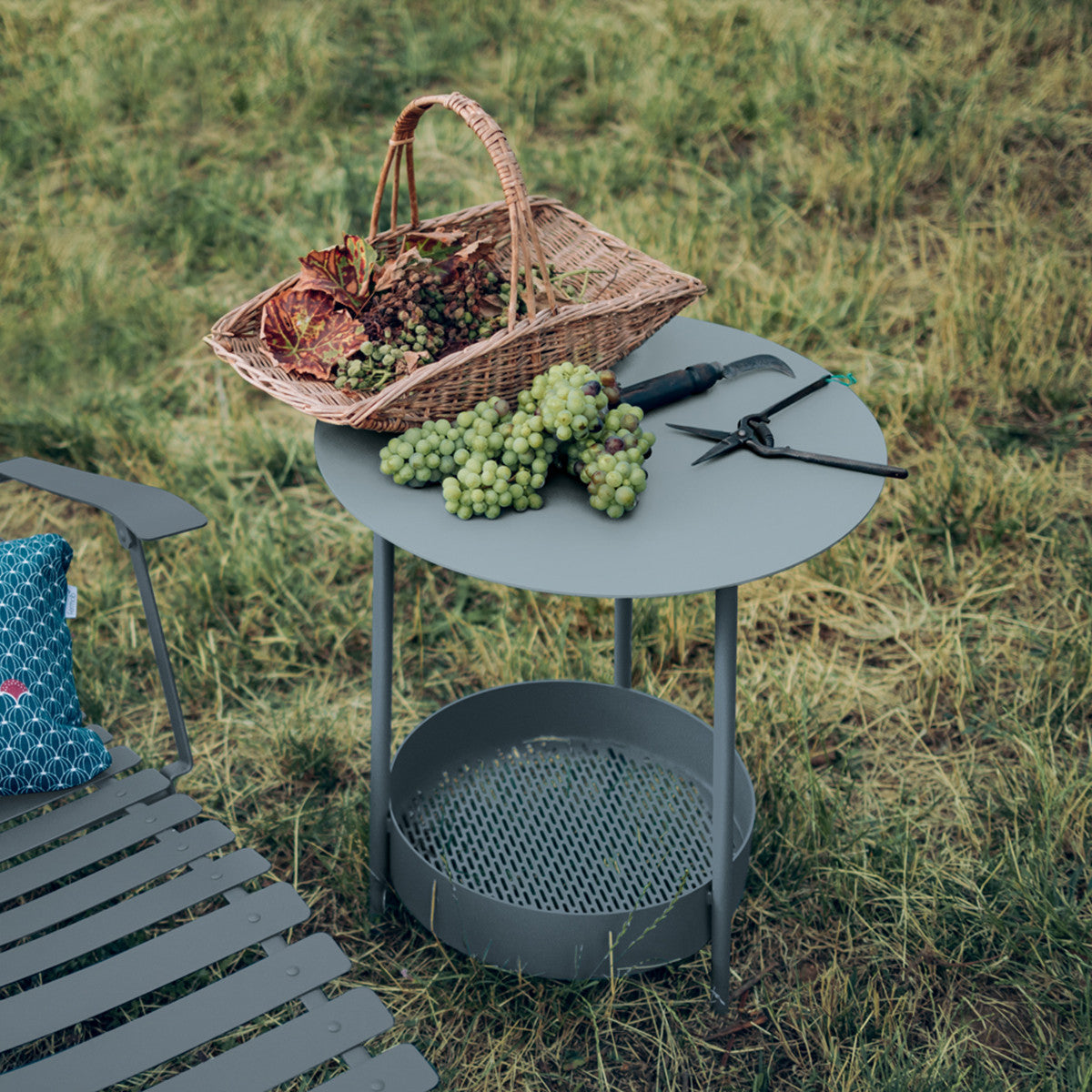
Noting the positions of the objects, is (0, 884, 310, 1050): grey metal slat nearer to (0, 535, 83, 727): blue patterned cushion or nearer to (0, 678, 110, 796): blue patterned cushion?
(0, 678, 110, 796): blue patterned cushion

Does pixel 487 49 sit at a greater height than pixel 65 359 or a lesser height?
greater

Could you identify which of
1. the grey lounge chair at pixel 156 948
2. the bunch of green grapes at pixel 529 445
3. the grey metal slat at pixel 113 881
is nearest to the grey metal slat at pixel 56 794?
the grey lounge chair at pixel 156 948

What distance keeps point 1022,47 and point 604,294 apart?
11.5 feet

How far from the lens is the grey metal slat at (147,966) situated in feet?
4.68

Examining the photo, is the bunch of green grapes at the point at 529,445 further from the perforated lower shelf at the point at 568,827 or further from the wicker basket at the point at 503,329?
the perforated lower shelf at the point at 568,827

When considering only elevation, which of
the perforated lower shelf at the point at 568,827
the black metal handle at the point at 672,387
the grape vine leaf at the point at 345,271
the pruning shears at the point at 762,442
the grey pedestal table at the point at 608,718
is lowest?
the perforated lower shelf at the point at 568,827

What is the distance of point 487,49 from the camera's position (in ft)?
16.1

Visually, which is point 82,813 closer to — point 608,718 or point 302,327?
point 302,327

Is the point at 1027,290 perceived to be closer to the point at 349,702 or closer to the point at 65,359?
the point at 349,702

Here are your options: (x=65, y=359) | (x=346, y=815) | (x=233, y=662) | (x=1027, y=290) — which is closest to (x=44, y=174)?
(x=65, y=359)

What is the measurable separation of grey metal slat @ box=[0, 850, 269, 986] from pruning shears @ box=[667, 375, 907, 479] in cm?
90

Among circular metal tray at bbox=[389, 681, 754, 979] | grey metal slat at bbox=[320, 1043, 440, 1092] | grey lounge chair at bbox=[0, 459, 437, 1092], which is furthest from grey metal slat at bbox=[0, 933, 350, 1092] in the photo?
circular metal tray at bbox=[389, 681, 754, 979]

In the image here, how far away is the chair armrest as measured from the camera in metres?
1.72

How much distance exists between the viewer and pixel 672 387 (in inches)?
73.1
